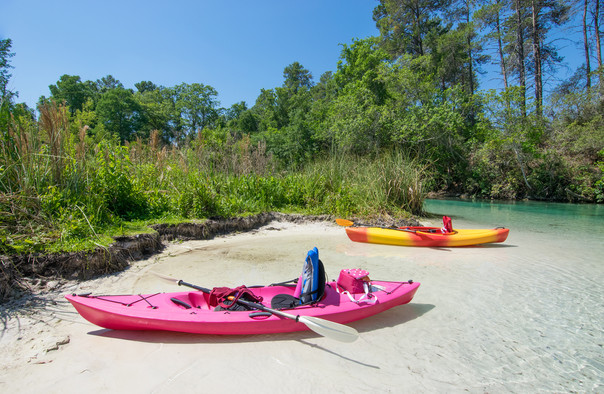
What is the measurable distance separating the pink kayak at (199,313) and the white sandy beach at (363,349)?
0.51 ft

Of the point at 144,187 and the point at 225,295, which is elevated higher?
the point at 144,187

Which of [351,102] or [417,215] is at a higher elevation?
[351,102]

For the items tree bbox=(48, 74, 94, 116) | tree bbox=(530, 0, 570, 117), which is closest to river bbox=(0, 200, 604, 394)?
tree bbox=(530, 0, 570, 117)

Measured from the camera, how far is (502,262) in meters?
5.88

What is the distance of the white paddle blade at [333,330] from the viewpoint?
2783mm

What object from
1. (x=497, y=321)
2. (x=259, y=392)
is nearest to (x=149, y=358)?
(x=259, y=392)

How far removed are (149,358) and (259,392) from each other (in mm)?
1176

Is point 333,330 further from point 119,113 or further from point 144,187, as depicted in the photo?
point 119,113

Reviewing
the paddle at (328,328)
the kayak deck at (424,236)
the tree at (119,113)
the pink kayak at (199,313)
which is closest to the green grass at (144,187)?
the pink kayak at (199,313)

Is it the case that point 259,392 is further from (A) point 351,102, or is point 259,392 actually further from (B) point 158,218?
(A) point 351,102

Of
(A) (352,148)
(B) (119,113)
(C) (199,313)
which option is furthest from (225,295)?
(B) (119,113)

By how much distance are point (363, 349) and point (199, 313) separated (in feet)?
5.73

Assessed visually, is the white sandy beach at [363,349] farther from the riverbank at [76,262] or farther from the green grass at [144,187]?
the green grass at [144,187]

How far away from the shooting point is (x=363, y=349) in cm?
303
